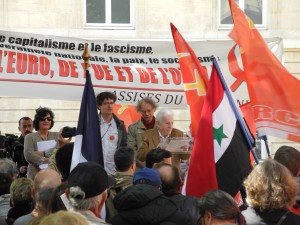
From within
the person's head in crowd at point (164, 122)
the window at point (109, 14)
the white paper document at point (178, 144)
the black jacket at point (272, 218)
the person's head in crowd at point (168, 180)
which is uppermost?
the window at point (109, 14)

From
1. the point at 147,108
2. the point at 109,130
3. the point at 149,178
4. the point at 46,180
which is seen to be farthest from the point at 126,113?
the point at 149,178

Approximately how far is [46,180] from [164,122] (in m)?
2.92

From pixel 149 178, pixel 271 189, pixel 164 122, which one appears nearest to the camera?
pixel 271 189

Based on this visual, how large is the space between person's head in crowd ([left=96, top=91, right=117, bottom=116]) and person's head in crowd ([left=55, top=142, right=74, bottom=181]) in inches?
79.6

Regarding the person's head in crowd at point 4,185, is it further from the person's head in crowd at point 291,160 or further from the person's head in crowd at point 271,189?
the person's head in crowd at point 271,189

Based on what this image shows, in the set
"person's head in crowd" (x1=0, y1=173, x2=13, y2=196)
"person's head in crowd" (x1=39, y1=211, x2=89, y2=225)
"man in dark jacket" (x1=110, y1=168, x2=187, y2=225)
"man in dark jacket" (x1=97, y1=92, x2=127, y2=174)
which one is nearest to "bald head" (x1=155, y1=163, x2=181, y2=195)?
"man in dark jacket" (x1=110, y1=168, x2=187, y2=225)

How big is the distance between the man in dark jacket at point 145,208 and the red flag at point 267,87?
2598mm

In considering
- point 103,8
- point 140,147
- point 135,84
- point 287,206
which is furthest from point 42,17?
point 287,206

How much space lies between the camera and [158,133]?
897 centimetres

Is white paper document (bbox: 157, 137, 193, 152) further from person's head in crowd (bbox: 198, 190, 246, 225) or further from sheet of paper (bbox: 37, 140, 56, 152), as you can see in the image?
person's head in crowd (bbox: 198, 190, 246, 225)

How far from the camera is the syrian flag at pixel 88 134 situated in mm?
7418

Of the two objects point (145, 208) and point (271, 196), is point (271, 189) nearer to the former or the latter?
point (271, 196)

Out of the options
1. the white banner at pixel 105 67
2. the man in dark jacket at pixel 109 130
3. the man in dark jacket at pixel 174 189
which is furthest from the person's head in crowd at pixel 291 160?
the white banner at pixel 105 67

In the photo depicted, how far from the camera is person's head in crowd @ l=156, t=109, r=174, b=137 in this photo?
29.1 feet
